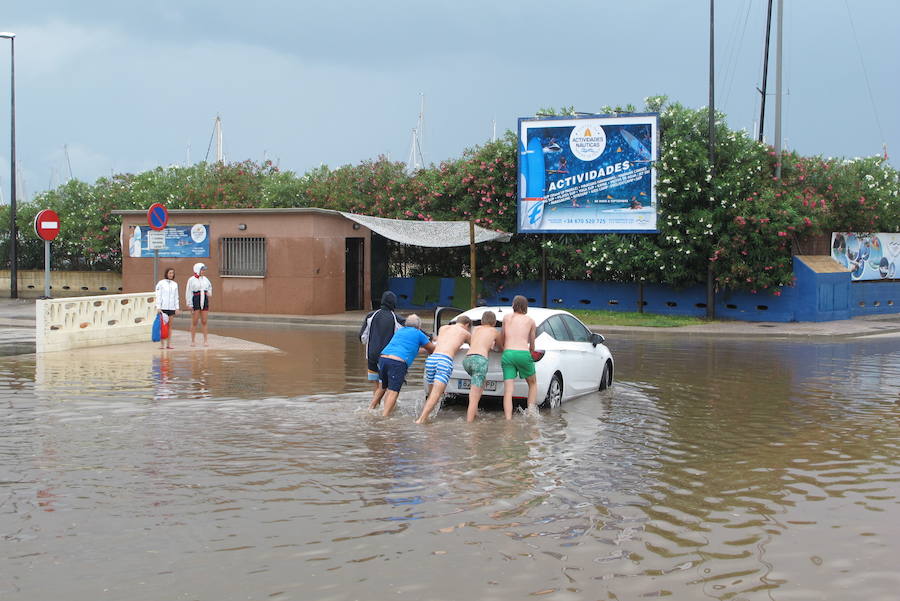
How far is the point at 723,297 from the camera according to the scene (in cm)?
2991

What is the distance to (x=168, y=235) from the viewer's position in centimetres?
3288

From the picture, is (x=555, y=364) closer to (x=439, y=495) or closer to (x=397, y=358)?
(x=397, y=358)

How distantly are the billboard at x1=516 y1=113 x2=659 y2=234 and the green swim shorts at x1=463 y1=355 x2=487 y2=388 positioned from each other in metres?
18.9

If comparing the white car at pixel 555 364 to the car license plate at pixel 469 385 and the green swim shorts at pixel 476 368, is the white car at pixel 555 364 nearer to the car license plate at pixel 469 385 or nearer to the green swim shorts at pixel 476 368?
the car license plate at pixel 469 385

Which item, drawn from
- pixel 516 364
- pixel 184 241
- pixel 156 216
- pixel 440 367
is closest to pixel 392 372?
pixel 440 367

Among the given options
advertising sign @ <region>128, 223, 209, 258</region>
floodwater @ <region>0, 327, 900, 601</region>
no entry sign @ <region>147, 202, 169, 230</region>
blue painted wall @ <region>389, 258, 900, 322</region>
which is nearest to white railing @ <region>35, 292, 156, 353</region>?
no entry sign @ <region>147, 202, 169, 230</region>

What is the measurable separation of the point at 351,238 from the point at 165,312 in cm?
1356

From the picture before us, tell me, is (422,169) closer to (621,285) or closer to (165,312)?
(621,285)

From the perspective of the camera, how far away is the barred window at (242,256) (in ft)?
104

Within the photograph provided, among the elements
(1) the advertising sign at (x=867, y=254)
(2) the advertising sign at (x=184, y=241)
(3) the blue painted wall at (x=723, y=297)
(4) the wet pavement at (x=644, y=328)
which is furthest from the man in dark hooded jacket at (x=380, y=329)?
(1) the advertising sign at (x=867, y=254)

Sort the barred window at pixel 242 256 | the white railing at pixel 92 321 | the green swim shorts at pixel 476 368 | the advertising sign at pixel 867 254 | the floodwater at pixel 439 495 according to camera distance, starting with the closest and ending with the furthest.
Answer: the floodwater at pixel 439 495
the green swim shorts at pixel 476 368
the white railing at pixel 92 321
the advertising sign at pixel 867 254
the barred window at pixel 242 256

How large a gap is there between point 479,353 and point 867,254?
23562 mm

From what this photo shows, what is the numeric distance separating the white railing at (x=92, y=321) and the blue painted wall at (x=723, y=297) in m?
13.6

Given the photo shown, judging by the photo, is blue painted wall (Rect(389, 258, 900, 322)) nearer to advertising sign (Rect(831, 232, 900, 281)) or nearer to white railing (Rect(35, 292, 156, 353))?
advertising sign (Rect(831, 232, 900, 281))
